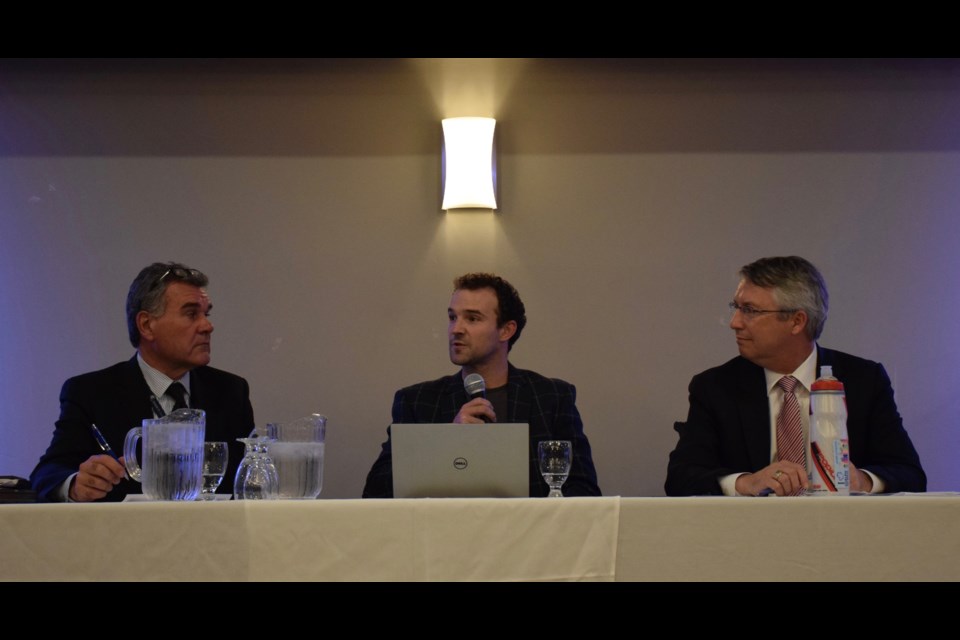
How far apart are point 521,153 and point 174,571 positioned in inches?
92.8

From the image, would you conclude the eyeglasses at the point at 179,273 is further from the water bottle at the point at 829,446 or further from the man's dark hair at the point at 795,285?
the water bottle at the point at 829,446

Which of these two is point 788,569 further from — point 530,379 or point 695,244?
point 695,244

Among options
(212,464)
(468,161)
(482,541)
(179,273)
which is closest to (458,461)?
(482,541)

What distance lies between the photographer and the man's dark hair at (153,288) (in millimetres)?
3168

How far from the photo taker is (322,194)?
3842 millimetres

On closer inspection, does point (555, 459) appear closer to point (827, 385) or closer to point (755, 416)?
point (827, 385)

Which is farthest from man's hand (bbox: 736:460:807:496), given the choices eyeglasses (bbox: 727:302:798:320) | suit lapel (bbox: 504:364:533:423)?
suit lapel (bbox: 504:364:533:423)

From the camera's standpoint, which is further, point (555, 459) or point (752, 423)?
point (752, 423)

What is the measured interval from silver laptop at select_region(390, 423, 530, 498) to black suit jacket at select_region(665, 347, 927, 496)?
784mm

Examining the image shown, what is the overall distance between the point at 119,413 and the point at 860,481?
6.32 ft

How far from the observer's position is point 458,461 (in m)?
2.15

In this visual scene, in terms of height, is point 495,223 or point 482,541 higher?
point 495,223

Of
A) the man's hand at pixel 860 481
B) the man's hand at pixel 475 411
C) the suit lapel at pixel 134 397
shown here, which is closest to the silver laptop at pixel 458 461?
the man's hand at pixel 475 411

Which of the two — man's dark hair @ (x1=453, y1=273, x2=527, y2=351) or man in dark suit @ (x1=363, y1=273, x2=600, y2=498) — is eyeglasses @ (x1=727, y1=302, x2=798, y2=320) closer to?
man in dark suit @ (x1=363, y1=273, x2=600, y2=498)
